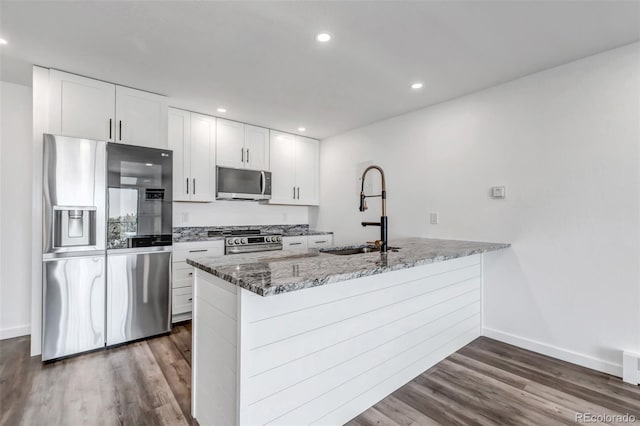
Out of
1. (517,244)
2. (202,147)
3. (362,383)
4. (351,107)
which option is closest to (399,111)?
(351,107)

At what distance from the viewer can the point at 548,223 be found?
2537 millimetres

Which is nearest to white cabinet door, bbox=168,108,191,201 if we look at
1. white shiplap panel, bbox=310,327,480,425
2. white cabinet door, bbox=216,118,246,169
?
white cabinet door, bbox=216,118,246,169

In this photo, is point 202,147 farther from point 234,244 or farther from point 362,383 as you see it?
point 362,383

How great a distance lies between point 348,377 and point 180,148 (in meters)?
3.11

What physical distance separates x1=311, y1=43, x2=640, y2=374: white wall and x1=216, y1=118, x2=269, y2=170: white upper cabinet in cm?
212

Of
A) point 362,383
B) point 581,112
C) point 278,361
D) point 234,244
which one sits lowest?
point 362,383

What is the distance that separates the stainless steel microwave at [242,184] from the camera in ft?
12.6

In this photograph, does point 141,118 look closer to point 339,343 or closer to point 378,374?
point 339,343

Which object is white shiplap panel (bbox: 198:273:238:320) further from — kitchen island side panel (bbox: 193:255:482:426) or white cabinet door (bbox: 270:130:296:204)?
white cabinet door (bbox: 270:130:296:204)

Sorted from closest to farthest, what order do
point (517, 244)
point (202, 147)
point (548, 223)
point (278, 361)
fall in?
1. point (278, 361)
2. point (548, 223)
3. point (517, 244)
4. point (202, 147)

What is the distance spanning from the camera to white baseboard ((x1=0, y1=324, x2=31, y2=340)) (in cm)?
287

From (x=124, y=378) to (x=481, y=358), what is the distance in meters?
2.80

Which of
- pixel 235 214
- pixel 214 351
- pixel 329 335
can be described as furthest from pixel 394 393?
pixel 235 214

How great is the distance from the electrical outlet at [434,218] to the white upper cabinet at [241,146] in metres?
2.35
